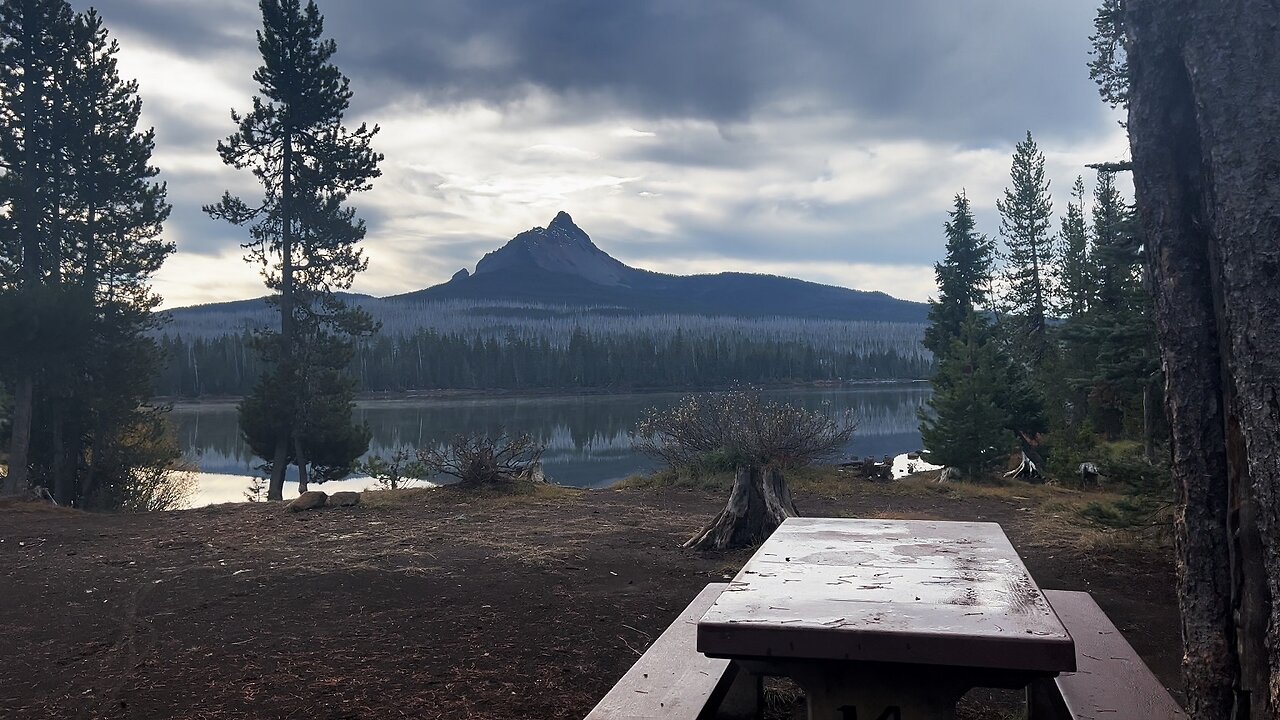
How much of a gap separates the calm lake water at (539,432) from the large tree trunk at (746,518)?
9.78m

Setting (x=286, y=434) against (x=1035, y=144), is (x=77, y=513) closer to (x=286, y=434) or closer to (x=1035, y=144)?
(x=286, y=434)

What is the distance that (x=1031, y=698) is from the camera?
3.38m

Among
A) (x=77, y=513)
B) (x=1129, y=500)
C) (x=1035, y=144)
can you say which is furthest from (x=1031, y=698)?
(x=1035, y=144)

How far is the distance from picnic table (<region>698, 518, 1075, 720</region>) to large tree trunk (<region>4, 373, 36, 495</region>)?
17.6 meters

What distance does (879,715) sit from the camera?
246cm

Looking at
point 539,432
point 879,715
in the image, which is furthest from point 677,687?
point 539,432

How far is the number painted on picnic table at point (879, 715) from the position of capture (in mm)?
2443

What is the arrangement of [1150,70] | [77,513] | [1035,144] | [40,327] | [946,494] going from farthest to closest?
[1035,144] < [40,327] < [946,494] < [77,513] < [1150,70]

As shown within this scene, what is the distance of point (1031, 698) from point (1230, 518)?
1.34 metres

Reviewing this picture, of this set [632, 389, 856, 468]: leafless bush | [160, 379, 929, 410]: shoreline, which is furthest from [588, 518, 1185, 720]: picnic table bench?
[160, 379, 929, 410]: shoreline

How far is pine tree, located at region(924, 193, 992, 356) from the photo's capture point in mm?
25828

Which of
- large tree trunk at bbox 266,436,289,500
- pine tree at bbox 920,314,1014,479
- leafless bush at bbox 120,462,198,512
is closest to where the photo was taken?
pine tree at bbox 920,314,1014,479

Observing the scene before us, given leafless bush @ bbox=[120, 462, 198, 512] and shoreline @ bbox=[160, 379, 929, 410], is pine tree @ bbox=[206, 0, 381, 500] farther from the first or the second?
shoreline @ bbox=[160, 379, 929, 410]

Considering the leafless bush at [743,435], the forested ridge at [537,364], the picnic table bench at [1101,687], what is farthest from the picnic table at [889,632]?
the forested ridge at [537,364]
